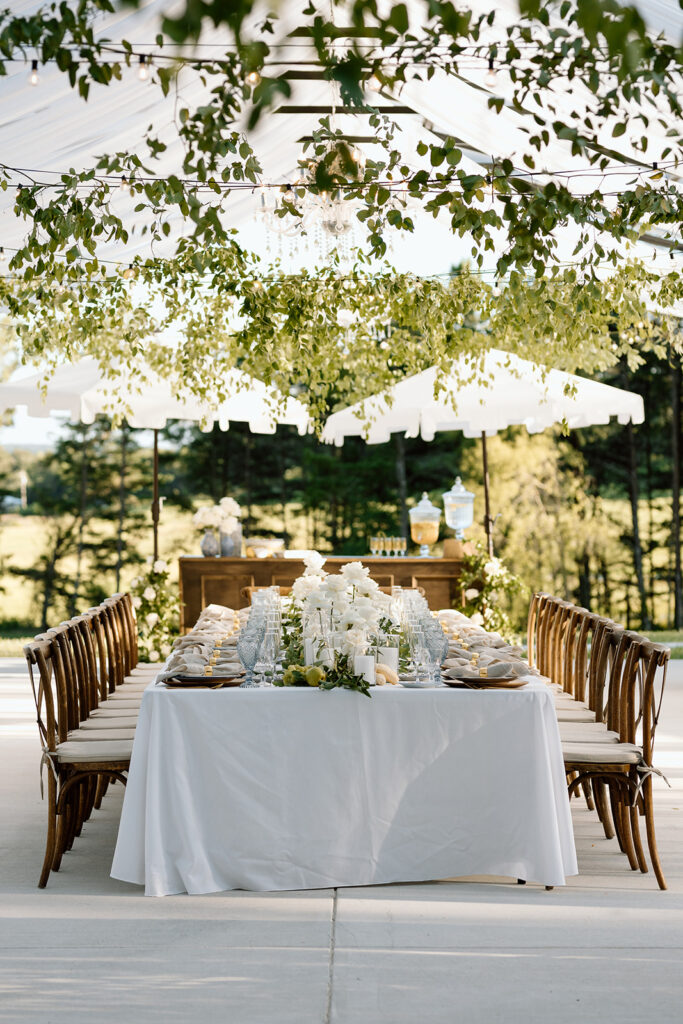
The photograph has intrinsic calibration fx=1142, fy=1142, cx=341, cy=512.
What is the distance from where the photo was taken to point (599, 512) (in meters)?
16.8

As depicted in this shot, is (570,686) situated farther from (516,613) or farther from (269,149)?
(516,613)

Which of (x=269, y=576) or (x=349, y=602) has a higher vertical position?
(x=349, y=602)

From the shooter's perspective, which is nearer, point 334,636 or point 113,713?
point 334,636

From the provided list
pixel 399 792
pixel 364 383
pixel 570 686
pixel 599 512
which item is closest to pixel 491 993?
pixel 399 792

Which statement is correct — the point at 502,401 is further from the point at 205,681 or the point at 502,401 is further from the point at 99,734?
the point at 205,681

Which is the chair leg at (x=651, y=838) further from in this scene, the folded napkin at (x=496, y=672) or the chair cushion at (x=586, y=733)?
the folded napkin at (x=496, y=672)

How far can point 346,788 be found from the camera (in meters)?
4.23

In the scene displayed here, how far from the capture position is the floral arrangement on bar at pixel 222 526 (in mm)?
10086

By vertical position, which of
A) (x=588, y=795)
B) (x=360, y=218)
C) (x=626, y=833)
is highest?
(x=360, y=218)

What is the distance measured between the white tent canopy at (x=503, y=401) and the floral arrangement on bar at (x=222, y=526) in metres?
1.66

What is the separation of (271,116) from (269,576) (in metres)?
4.41

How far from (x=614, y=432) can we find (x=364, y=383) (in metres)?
6.53

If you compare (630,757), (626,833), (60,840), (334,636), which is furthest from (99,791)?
(630,757)

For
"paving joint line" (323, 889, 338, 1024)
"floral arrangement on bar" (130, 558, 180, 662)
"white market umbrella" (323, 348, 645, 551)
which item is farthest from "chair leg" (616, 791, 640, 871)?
"floral arrangement on bar" (130, 558, 180, 662)
